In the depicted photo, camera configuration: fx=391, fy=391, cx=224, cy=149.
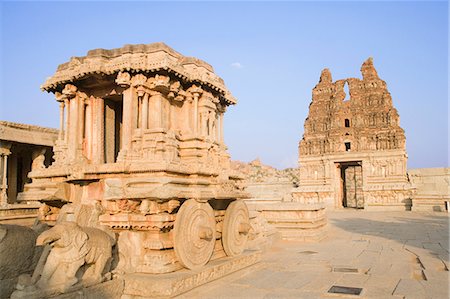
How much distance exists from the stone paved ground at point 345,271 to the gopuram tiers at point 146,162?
0.82m

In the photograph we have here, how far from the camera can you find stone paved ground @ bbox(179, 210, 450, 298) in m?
5.86

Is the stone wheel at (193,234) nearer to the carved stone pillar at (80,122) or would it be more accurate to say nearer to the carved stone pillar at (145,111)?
the carved stone pillar at (145,111)

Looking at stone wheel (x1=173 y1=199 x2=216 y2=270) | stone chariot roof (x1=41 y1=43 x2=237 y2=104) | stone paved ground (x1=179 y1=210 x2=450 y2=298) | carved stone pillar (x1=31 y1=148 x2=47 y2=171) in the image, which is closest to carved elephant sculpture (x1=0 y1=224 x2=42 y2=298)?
stone wheel (x1=173 y1=199 x2=216 y2=270)

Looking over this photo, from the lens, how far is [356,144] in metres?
33.4

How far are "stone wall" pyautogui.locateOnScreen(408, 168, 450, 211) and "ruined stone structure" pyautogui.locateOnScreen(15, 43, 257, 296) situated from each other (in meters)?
22.0

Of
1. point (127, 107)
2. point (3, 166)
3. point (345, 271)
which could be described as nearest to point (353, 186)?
point (3, 166)

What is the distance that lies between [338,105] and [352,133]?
124 inches

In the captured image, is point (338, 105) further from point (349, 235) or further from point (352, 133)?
point (349, 235)

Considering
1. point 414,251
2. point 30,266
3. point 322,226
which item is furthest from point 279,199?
point 30,266

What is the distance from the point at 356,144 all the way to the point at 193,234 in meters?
29.4

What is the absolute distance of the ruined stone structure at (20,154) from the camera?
1988 centimetres

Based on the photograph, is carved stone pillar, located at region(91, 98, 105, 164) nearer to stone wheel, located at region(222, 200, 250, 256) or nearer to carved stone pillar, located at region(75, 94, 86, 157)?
carved stone pillar, located at region(75, 94, 86, 157)

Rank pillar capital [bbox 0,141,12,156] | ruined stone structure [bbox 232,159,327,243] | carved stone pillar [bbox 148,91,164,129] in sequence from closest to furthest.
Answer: carved stone pillar [bbox 148,91,164,129]
ruined stone structure [bbox 232,159,327,243]
pillar capital [bbox 0,141,12,156]

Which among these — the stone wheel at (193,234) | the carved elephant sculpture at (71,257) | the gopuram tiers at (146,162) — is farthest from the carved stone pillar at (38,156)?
the carved elephant sculpture at (71,257)
